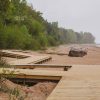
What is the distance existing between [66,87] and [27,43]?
3474cm

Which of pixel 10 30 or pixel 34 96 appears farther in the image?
pixel 10 30

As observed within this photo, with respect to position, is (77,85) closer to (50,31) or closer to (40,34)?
(40,34)

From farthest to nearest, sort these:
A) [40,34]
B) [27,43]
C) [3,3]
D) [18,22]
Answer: [40,34]
[18,22]
[27,43]
[3,3]

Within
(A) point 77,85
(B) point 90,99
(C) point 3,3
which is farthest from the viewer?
(C) point 3,3

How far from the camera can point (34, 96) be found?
948 cm

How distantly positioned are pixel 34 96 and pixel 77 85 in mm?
1135

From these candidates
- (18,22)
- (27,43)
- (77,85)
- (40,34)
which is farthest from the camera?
(40,34)

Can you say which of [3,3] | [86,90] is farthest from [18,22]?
[86,90]

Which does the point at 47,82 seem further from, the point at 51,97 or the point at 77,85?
the point at 51,97

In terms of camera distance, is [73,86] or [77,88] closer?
[77,88]

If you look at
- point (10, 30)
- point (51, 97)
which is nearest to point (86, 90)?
point (51, 97)

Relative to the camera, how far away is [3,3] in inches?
650

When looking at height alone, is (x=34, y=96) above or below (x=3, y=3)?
below

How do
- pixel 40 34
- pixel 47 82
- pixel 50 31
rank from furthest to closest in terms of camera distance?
pixel 50 31
pixel 40 34
pixel 47 82
